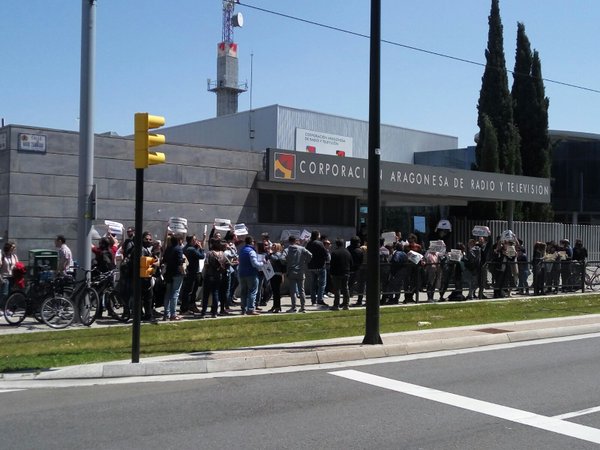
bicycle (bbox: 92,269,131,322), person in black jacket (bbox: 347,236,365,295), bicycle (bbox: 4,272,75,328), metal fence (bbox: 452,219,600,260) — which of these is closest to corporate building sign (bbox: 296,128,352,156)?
metal fence (bbox: 452,219,600,260)

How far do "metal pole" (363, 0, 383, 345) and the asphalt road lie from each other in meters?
1.43

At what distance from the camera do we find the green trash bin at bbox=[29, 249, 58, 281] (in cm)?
1645

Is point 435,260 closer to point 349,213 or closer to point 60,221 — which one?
point 349,213

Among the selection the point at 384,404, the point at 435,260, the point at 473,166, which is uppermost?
the point at 473,166

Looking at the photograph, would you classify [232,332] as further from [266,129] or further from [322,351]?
[266,129]

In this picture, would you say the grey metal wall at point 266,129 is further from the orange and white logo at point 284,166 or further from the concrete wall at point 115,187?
the concrete wall at point 115,187

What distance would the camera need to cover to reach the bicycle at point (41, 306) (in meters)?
14.2

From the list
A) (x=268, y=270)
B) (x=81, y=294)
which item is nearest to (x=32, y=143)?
(x=81, y=294)

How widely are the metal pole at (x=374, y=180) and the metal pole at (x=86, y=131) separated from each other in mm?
6877

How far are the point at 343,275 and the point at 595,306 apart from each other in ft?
23.5

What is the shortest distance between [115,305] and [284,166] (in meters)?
8.34

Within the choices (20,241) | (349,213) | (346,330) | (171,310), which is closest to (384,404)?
(346,330)

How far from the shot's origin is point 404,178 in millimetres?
25438

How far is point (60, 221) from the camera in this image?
1852 centimetres
